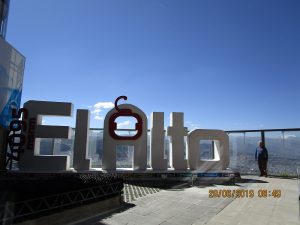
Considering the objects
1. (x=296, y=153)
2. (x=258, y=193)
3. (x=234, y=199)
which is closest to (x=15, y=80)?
(x=234, y=199)

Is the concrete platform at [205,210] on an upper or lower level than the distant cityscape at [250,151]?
lower

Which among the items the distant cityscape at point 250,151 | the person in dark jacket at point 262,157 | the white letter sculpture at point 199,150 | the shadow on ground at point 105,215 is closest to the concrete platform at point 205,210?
the shadow on ground at point 105,215

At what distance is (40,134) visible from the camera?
1461 cm

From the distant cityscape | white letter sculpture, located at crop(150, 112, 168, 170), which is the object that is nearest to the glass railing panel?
the distant cityscape

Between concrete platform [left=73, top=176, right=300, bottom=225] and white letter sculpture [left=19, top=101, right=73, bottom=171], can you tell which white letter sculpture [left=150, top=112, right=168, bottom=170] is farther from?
white letter sculpture [left=19, top=101, right=73, bottom=171]

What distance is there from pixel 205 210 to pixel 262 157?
978 cm

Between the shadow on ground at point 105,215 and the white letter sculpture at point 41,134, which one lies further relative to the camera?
the white letter sculpture at point 41,134

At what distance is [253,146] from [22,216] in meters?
15.5
